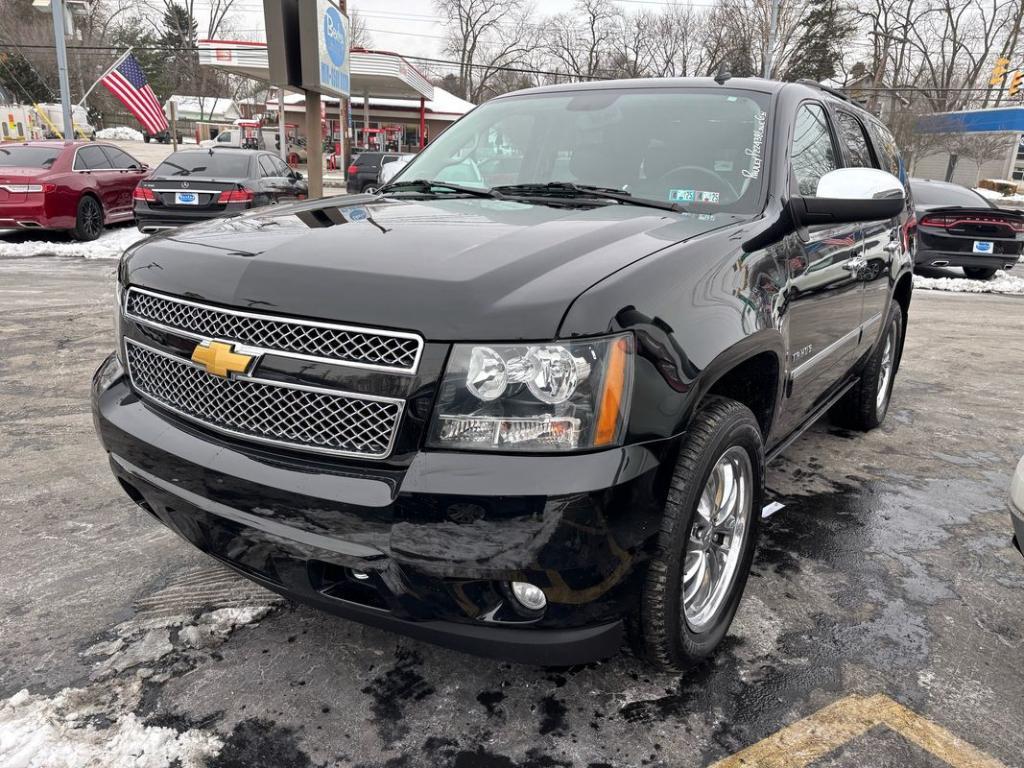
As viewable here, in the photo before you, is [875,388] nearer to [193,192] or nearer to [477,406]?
[477,406]

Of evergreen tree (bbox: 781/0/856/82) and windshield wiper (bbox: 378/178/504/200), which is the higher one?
evergreen tree (bbox: 781/0/856/82)

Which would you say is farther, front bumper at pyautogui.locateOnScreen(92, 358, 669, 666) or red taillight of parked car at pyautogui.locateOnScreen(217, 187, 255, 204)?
red taillight of parked car at pyautogui.locateOnScreen(217, 187, 255, 204)

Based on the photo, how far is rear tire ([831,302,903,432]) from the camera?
Result: 447cm

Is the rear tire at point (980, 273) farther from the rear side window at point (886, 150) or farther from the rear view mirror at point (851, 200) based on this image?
the rear view mirror at point (851, 200)

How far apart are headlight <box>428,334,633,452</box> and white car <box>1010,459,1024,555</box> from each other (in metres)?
1.38

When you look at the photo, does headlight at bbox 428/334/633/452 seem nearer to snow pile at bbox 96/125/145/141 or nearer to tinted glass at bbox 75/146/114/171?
tinted glass at bbox 75/146/114/171

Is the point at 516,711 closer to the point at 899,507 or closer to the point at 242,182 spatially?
the point at 899,507

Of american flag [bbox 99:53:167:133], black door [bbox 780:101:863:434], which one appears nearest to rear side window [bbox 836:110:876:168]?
black door [bbox 780:101:863:434]

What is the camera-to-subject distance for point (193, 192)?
1166 cm

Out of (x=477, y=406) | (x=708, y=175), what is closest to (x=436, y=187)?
(x=708, y=175)

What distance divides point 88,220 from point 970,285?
45.3ft

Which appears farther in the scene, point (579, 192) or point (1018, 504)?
point (579, 192)

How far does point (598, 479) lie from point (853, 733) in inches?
43.4

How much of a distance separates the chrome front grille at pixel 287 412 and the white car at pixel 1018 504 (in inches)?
73.0
